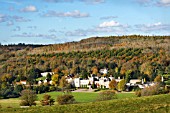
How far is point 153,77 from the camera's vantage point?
10800 centimetres

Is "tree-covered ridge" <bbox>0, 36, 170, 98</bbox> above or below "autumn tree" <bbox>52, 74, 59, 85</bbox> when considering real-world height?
above

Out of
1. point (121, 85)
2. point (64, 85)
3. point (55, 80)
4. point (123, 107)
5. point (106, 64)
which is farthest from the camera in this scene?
point (106, 64)

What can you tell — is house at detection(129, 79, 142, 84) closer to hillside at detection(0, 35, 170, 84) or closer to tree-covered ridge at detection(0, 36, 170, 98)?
tree-covered ridge at detection(0, 36, 170, 98)

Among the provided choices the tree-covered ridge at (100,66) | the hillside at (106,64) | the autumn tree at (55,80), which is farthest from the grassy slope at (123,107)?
the autumn tree at (55,80)

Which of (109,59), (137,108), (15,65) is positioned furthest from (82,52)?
(137,108)

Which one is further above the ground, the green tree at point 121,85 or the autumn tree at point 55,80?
the autumn tree at point 55,80

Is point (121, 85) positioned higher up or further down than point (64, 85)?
further down

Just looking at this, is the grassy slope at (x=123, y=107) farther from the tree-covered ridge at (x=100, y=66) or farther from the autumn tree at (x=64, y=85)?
the autumn tree at (x=64, y=85)

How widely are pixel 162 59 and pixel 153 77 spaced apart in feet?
84.3

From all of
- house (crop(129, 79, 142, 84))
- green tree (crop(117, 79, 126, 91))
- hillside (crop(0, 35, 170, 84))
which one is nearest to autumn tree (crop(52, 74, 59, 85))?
hillside (crop(0, 35, 170, 84))

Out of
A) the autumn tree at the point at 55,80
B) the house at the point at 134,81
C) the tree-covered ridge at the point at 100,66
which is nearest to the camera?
the house at the point at 134,81

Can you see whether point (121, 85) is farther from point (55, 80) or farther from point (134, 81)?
point (55, 80)

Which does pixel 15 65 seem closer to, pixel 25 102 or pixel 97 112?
pixel 25 102

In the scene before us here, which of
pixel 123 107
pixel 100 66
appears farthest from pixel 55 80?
pixel 123 107
